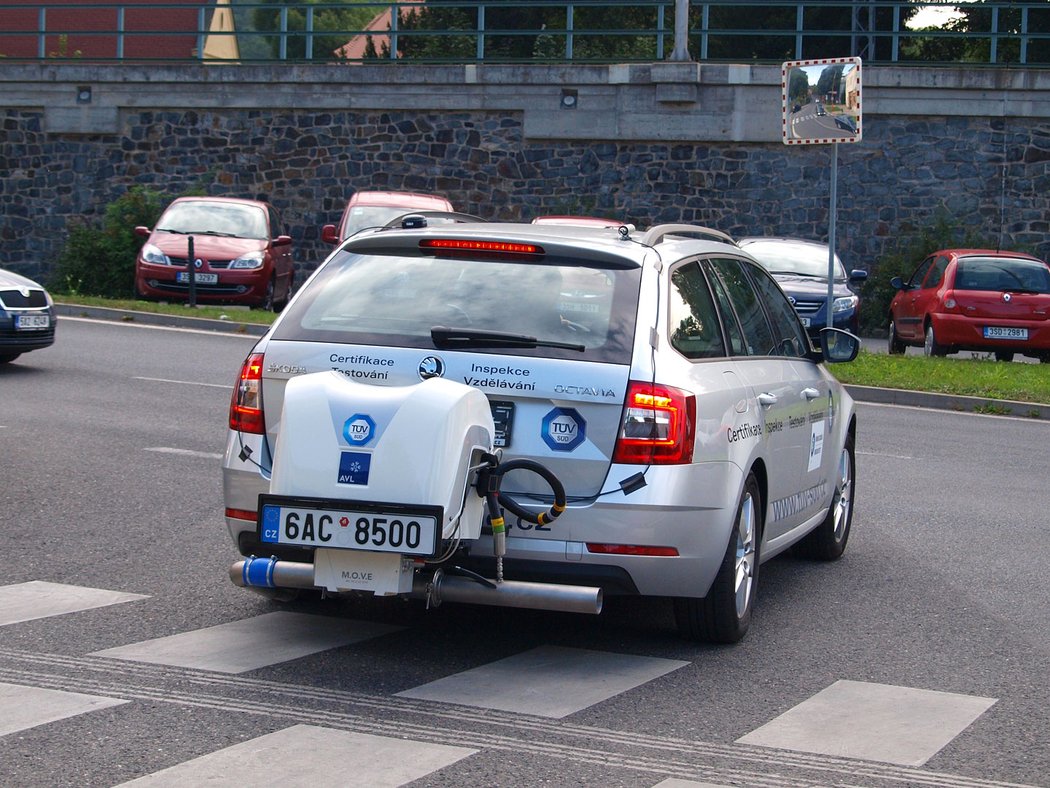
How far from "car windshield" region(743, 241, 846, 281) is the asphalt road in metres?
13.4

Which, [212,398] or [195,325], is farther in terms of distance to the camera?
[195,325]

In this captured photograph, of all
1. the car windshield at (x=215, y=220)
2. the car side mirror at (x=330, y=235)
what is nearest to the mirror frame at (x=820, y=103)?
the car side mirror at (x=330, y=235)

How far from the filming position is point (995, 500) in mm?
11195

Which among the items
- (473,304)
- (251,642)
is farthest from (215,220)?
(251,642)

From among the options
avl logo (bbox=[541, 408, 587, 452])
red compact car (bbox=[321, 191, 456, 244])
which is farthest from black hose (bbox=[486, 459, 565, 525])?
red compact car (bbox=[321, 191, 456, 244])

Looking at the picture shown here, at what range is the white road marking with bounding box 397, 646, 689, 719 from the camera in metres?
5.62

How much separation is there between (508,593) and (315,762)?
133 cm

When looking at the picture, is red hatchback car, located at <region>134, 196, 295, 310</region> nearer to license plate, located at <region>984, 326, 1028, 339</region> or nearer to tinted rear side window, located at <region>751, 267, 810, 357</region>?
license plate, located at <region>984, 326, 1028, 339</region>

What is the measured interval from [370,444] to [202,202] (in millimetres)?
21266

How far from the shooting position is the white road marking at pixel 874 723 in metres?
5.26

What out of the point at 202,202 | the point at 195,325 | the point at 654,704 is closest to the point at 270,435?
the point at 654,704

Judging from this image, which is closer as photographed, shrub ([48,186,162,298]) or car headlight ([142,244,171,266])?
car headlight ([142,244,171,266])

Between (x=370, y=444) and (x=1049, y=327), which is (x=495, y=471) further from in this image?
(x=1049, y=327)

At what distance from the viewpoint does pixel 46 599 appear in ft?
22.9
